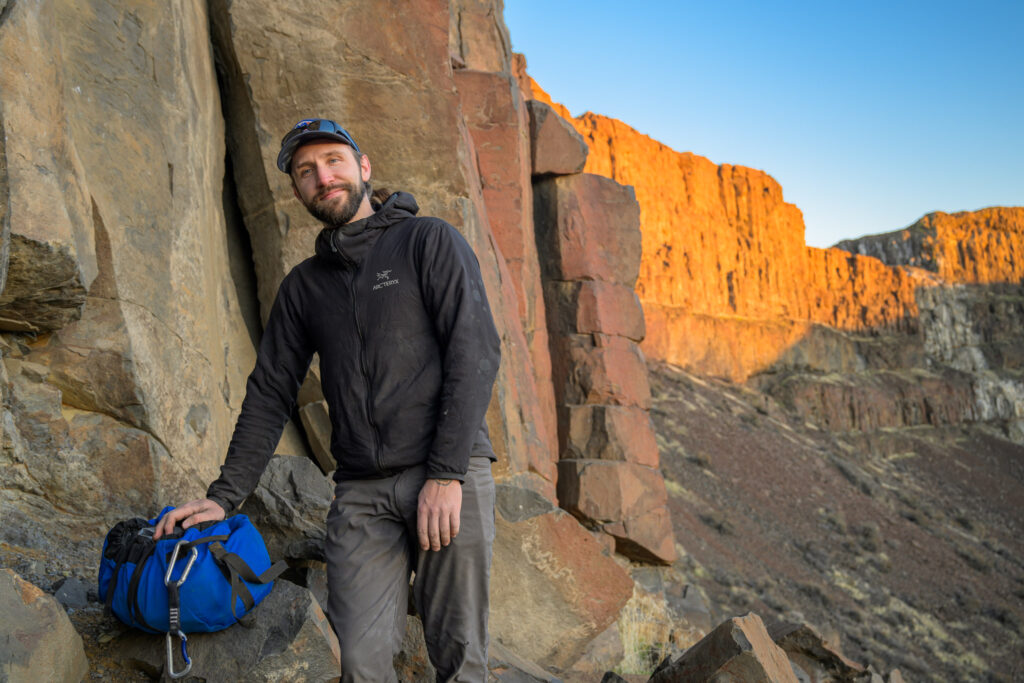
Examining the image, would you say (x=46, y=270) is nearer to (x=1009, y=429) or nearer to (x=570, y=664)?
(x=570, y=664)

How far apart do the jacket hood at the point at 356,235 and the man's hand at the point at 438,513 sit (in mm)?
911

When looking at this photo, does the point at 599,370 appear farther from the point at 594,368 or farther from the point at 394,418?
the point at 394,418

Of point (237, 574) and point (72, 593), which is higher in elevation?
point (237, 574)

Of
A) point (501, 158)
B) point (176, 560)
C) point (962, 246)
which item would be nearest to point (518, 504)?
point (176, 560)

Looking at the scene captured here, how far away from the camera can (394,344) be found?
285 centimetres

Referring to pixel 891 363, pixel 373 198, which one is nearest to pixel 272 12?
pixel 373 198

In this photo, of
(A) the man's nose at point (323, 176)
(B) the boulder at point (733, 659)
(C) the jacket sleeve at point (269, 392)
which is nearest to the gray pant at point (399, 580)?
(C) the jacket sleeve at point (269, 392)

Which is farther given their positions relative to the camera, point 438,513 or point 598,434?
point 598,434

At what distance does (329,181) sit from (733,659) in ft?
10.2

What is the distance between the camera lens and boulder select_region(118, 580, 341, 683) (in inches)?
122

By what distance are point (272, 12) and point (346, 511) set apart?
17.9ft

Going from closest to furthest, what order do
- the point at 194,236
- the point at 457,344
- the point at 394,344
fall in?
the point at 457,344 → the point at 394,344 → the point at 194,236

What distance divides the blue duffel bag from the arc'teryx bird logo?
1.10 metres

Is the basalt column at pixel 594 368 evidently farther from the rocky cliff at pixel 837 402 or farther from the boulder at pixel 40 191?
the rocky cliff at pixel 837 402
